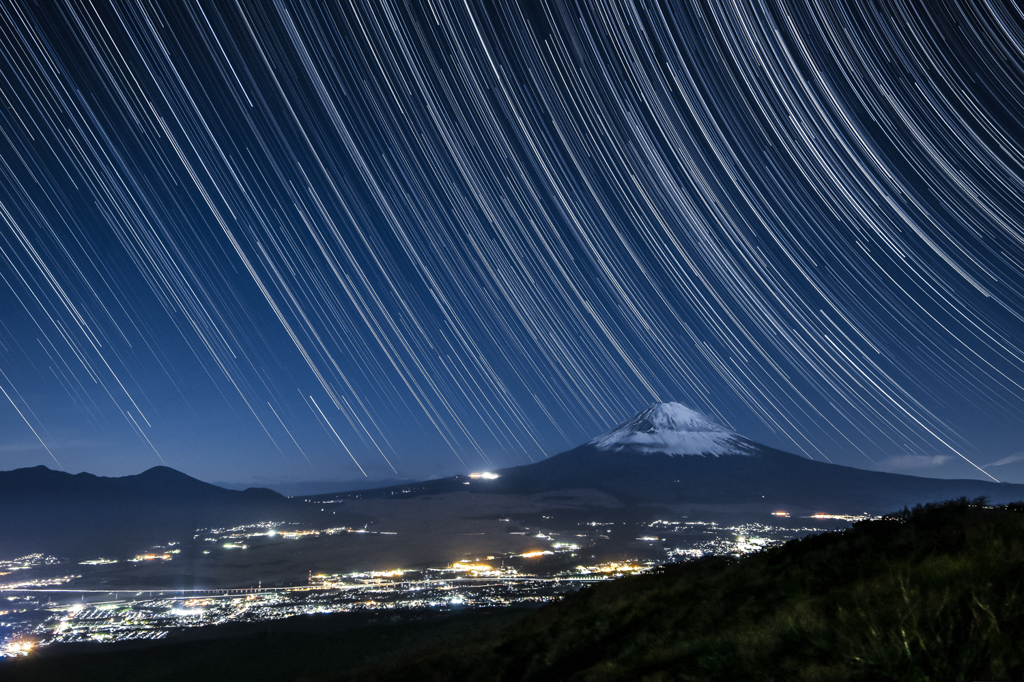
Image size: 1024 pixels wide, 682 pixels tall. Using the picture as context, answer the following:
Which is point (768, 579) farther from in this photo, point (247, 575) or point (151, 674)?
point (247, 575)

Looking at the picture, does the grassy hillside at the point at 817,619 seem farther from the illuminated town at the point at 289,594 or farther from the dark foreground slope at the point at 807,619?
the illuminated town at the point at 289,594

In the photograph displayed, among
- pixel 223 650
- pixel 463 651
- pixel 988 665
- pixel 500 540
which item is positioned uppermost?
pixel 988 665

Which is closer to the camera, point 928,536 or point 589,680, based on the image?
point 589,680

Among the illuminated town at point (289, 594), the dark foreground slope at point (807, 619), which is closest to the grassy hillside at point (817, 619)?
the dark foreground slope at point (807, 619)

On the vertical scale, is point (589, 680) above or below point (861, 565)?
below

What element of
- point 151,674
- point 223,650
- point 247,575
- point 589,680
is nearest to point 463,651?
point 589,680

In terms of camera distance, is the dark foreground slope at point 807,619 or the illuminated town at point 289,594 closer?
the dark foreground slope at point 807,619
